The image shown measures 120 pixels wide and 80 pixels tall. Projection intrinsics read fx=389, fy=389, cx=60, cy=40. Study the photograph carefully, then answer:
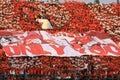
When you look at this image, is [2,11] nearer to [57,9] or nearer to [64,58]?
[57,9]

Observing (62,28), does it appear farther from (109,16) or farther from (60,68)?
(60,68)

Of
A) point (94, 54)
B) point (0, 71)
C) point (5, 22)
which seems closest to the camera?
point (0, 71)

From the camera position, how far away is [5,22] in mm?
25266

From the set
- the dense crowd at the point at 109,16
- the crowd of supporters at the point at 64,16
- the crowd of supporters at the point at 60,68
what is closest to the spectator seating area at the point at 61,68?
the crowd of supporters at the point at 60,68

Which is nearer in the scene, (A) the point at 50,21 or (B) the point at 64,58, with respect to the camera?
(B) the point at 64,58

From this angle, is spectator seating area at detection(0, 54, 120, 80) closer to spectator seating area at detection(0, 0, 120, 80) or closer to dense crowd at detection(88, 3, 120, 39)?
spectator seating area at detection(0, 0, 120, 80)

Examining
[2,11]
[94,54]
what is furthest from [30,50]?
[2,11]

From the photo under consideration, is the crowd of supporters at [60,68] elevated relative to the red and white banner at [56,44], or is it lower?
lower

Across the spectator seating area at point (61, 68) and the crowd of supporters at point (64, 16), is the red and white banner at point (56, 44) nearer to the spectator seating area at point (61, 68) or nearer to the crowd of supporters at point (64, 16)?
the spectator seating area at point (61, 68)

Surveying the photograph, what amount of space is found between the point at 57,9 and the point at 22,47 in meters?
8.51

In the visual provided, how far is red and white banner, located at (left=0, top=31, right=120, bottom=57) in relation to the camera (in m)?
20.7

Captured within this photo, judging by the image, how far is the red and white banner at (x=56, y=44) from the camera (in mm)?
20719

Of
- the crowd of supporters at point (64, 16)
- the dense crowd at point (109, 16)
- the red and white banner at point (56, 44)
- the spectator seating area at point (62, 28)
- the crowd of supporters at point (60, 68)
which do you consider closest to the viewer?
the crowd of supporters at point (60, 68)

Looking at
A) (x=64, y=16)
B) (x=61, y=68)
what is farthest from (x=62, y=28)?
(x=61, y=68)
